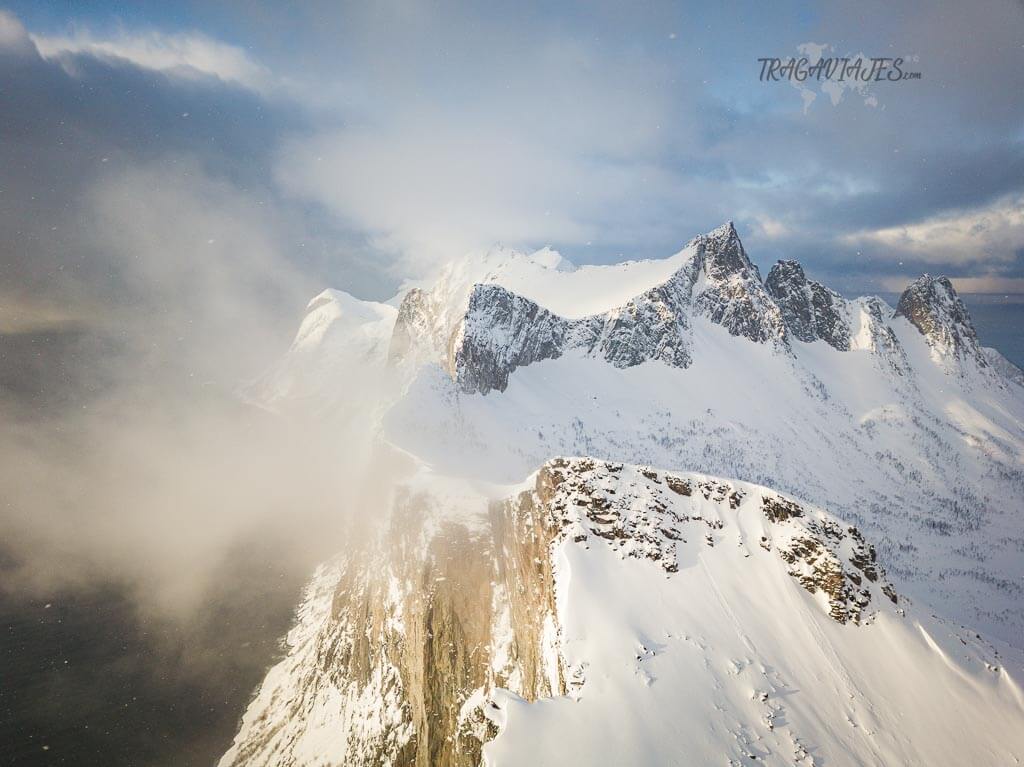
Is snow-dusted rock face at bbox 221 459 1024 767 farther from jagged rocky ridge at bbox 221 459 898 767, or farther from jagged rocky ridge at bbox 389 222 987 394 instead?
jagged rocky ridge at bbox 389 222 987 394

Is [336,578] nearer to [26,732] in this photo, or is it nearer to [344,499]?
[344,499]

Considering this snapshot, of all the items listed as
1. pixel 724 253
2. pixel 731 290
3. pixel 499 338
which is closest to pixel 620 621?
pixel 499 338

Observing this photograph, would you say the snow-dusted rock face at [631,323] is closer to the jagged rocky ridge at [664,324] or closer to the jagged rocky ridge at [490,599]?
the jagged rocky ridge at [664,324]

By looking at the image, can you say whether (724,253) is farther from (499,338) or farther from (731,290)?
(499,338)

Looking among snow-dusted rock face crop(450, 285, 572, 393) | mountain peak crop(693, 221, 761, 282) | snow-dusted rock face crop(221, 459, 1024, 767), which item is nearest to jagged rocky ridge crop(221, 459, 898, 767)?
snow-dusted rock face crop(221, 459, 1024, 767)

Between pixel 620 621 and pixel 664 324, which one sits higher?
pixel 664 324

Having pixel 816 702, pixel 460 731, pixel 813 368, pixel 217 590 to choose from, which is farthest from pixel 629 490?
pixel 813 368

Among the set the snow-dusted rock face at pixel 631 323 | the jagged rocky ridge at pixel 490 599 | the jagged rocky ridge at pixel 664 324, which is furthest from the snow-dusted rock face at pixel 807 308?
the jagged rocky ridge at pixel 490 599
